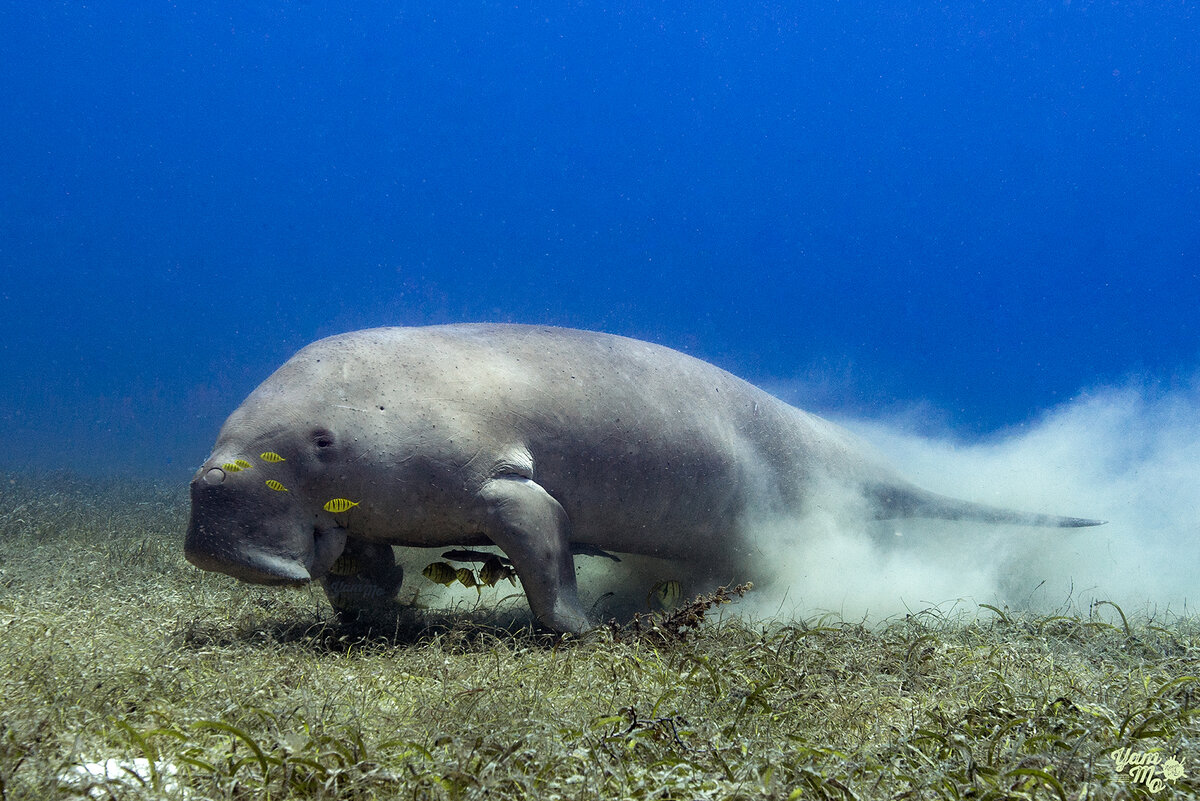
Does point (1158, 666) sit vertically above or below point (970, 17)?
below

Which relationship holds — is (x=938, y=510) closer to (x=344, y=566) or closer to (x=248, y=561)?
(x=344, y=566)

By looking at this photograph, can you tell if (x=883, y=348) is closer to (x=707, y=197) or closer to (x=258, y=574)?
(x=707, y=197)

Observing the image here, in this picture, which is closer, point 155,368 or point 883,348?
point 883,348

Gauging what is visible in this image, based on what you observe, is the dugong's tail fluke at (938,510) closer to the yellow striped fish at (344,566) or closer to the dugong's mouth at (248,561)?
the yellow striped fish at (344,566)

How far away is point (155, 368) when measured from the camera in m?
102

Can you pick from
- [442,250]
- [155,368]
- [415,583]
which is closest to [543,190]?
[442,250]

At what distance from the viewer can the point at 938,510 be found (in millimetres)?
5973

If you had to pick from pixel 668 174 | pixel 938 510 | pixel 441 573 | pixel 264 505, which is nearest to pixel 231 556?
pixel 264 505

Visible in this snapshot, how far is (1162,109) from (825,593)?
114 meters

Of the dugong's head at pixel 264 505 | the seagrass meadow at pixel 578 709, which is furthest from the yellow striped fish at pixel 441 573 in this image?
the dugong's head at pixel 264 505

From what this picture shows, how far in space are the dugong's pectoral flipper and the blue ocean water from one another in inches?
3056

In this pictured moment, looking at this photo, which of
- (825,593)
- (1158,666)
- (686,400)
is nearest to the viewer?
(1158,666)

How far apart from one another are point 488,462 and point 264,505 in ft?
3.61

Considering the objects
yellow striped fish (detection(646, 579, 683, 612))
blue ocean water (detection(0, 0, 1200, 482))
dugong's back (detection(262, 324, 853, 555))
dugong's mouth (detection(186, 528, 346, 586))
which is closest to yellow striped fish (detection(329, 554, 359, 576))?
dugong's mouth (detection(186, 528, 346, 586))
